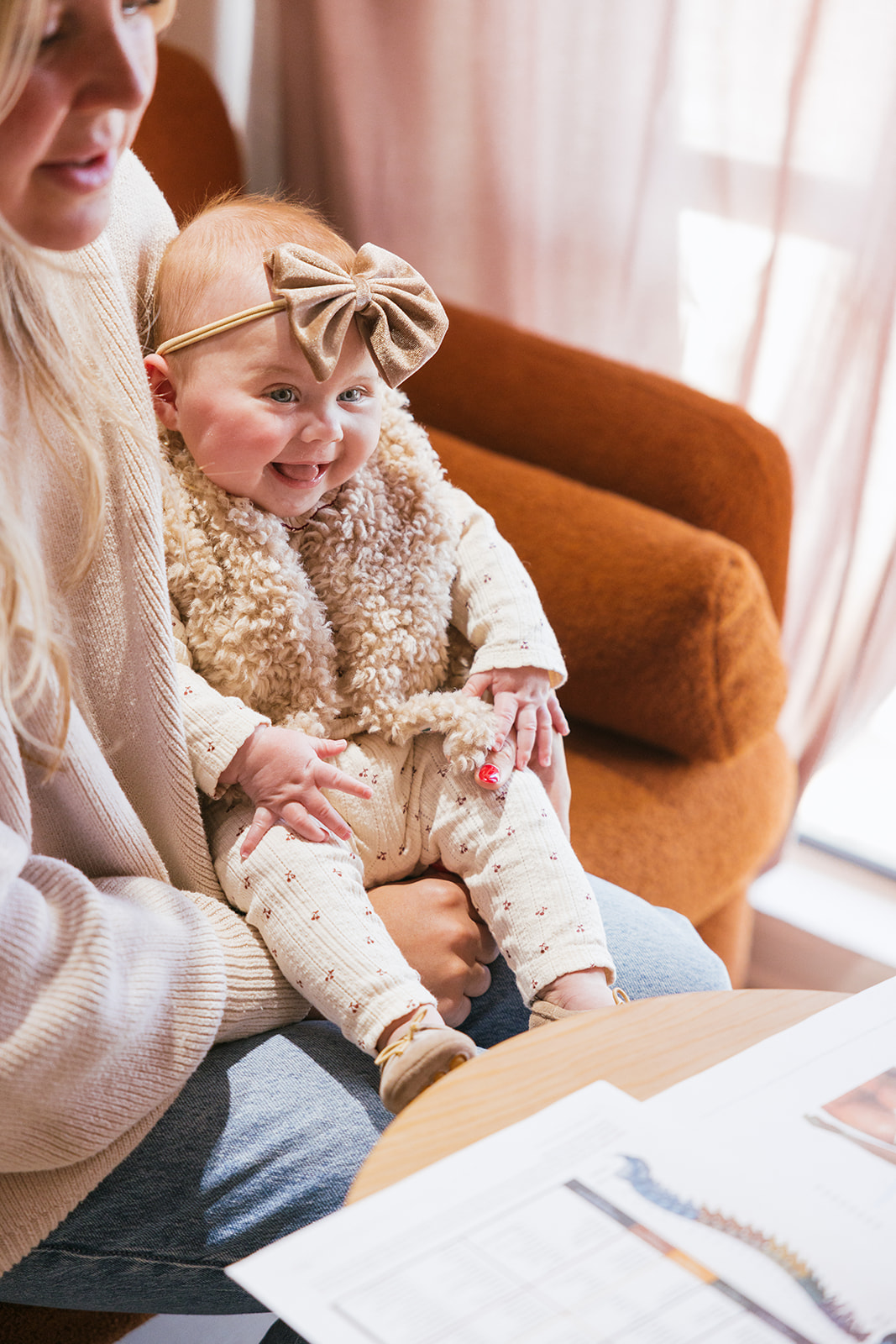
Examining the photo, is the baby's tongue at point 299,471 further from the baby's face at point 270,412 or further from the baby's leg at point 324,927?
the baby's leg at point 324,927

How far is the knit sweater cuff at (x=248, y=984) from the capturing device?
82 centimetres

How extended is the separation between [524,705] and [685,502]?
0.61 m

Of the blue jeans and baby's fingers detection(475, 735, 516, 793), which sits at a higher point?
baby's fingers detection(475, 735, 516, 793)

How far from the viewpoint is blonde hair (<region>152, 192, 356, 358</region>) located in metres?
0.90

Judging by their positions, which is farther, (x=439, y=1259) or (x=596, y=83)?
(x=596, y=83)

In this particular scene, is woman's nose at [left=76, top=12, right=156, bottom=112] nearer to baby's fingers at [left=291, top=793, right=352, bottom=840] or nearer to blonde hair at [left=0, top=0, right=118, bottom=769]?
blonde hair at [left=0, top=0, right=118, bottom=769]

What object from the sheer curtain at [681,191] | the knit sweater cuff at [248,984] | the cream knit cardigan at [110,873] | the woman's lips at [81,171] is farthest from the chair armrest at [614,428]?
the woman's lips at [81,171]

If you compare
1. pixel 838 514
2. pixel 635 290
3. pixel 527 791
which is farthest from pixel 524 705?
pixel 635 290

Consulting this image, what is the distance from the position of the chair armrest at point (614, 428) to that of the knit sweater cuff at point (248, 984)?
2.90 ft

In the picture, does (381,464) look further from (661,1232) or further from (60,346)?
(661,1232)

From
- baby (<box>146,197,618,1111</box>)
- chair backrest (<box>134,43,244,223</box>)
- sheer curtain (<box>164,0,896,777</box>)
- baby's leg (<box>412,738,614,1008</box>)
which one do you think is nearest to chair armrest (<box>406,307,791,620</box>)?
sheer curtain (<box>164,0,896,777</box>)

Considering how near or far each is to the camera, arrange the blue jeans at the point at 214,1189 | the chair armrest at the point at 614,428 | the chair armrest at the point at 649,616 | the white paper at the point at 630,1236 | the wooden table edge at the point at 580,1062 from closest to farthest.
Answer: the white paper at the point at 630,1236 < the wooden table edge at the point at 580,1062 < the blue jeans at the point at 214,1189 < the chair armrest at the point at 649,616 < the chair armrest at the point at 614,428

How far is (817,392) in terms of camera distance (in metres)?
1.72

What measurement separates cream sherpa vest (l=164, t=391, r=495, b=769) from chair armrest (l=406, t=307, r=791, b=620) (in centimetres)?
53
